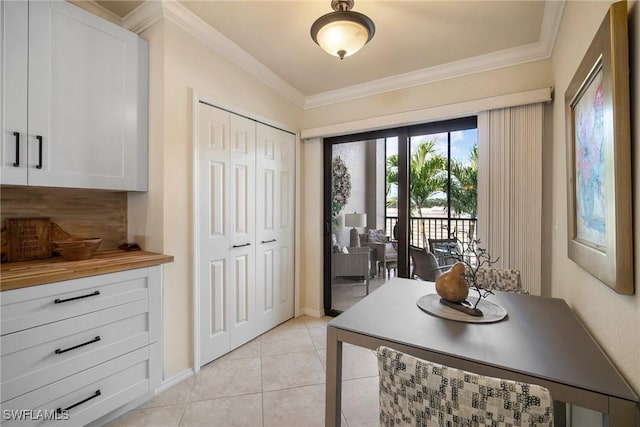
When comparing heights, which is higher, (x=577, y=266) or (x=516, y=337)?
(x=577, y=266)

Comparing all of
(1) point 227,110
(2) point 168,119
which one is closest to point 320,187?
(1) point 227,110

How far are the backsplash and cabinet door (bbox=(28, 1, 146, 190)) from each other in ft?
1.04

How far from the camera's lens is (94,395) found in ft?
4.97

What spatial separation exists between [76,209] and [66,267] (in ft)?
2.11

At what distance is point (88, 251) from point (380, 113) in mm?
2605

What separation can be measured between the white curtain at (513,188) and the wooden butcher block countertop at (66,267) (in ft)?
8.02

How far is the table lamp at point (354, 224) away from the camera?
319 cm

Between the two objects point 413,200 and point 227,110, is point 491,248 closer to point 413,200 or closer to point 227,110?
point 413,200

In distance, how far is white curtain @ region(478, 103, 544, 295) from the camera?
2170 millimetres

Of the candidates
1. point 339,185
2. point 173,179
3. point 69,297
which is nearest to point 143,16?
point 173,179

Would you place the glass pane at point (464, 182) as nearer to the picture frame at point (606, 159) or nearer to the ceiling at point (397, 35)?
the ceiling at point (397, 35)

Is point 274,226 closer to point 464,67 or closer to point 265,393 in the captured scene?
point 265,393

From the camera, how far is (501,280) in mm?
1890

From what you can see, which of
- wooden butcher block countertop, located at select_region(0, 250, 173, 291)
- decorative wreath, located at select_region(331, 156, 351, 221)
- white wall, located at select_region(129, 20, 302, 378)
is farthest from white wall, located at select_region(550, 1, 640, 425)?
white wall, located at select_region(129, 20, 302, 378)
